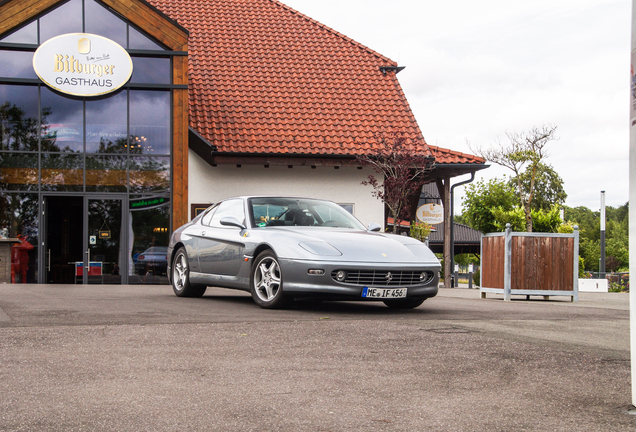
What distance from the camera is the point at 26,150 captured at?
1820 cm

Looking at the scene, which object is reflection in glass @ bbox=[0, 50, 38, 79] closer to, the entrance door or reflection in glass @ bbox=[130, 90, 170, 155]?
reflection in glass @ bbox=[130, 90, 170, 155]

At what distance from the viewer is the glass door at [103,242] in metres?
18.4

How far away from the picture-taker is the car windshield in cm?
927

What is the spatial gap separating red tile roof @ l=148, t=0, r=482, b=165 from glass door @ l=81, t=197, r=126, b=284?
3342 mm

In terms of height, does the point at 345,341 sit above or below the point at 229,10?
below

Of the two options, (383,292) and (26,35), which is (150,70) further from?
(383,292)

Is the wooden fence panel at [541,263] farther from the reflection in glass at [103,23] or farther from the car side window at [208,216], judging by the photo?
the reflection in glass at [103,23]

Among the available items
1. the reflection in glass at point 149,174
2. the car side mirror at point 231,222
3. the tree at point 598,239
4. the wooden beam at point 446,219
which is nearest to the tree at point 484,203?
the wooden beam at point 446,219

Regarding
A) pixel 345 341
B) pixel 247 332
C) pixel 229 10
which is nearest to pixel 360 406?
pixel 345 341

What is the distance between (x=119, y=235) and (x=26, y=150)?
10.3ft

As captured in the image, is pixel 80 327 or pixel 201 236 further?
pixel 201 236

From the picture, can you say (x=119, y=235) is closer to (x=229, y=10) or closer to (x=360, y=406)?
(x=229, y=10)

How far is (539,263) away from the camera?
1270 cm

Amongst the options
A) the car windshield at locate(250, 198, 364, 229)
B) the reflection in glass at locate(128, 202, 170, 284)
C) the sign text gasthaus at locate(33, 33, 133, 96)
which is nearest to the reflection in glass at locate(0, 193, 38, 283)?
the reflection in glass at locate(128, 202, 170, 284)
